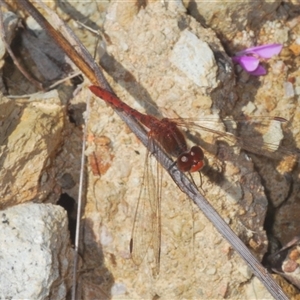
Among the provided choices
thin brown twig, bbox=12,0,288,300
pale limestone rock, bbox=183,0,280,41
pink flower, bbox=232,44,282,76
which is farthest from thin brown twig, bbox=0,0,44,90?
pink flower, bbox=232,44,282,76

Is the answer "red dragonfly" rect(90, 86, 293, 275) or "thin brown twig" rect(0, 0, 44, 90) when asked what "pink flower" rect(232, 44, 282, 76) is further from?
"thin brown twig" rect(0, 0, 44, 90)

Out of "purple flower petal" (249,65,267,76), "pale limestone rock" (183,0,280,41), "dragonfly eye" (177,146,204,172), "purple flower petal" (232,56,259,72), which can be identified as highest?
"pale limestone rock" (183,0,280,41)

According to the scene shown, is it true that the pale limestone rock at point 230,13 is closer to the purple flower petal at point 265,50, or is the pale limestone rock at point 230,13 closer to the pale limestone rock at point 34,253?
the purple flower petal at point 265,50

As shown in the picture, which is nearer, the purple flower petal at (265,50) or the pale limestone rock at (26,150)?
the pale limestone rock at (26,150)

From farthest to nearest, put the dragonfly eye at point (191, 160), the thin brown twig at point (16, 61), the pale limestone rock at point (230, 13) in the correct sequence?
the pale limestone rock at point (230, 13), the thin brown twig at point (16, 61), the dragonfly eye at point (191, 160)

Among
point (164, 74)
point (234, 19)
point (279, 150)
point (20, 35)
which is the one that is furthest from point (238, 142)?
point (20, 35)

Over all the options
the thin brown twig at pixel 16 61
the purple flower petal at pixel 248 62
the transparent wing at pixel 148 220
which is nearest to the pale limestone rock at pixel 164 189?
the transparent wing at pixel 148 220

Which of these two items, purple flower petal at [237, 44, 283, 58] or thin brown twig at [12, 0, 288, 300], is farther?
purple flower petal at [237, 44, 283, 58]
